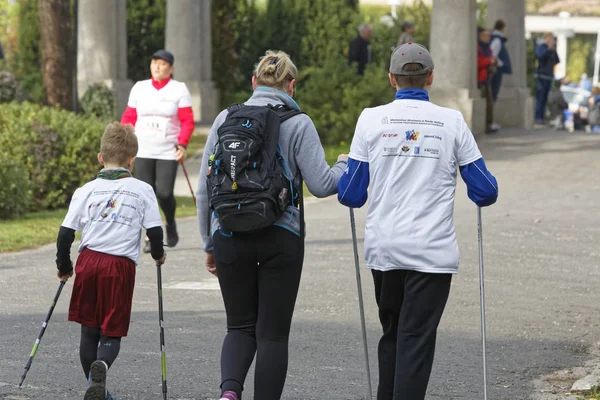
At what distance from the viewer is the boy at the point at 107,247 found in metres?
6.39

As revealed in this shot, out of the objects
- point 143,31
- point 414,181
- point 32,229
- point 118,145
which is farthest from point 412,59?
point 143,31

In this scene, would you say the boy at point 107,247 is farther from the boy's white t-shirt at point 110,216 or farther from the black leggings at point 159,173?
the black leggings at point 159,173

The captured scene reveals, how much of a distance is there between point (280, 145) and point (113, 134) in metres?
1.18

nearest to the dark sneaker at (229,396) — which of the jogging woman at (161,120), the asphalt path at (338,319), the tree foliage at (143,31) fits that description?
the asphalt path at (338,319)

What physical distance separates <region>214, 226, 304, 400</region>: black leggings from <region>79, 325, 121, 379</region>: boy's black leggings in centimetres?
76

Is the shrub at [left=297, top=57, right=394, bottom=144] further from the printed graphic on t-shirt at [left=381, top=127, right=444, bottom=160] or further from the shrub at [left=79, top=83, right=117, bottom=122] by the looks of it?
the printed graphic on t-shirt at [left=381, top=127, right=444, bottom=160]

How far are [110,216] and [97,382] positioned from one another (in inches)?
33.3

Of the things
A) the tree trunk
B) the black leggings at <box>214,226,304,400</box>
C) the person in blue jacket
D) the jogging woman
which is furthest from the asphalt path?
the person in blue jacket

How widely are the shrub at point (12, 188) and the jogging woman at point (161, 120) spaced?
3.83 metres

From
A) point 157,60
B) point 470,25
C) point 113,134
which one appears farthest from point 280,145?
point 470,25

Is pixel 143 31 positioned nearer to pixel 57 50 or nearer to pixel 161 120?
pixel 57 50

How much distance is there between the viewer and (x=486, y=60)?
23.2 m

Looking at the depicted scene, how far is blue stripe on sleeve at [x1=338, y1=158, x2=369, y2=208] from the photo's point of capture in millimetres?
5770

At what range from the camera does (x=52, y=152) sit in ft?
53.7
